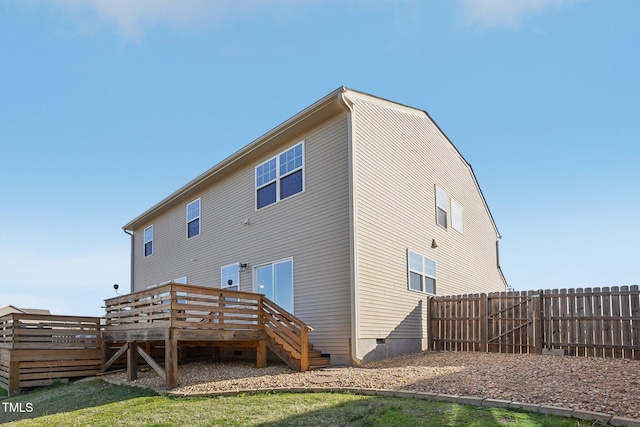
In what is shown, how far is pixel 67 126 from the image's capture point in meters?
17.3

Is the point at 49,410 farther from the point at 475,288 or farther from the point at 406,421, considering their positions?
the point at 475,288

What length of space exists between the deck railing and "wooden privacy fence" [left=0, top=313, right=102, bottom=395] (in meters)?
1.98

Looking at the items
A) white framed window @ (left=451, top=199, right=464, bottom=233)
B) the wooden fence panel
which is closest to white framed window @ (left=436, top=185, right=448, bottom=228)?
white framed window @ (left=451, top=199, right=464, bottom=233)

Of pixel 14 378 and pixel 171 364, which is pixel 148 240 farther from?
pixel 171 364

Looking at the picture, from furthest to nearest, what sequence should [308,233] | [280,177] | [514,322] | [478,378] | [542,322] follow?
[280,177] < [514,322] < [308,233] < [542,322] < [478,378]

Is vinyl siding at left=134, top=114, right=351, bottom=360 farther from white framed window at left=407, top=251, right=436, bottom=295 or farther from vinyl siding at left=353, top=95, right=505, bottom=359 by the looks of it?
white framed window at left=407, top=251, right=436, bottom=295

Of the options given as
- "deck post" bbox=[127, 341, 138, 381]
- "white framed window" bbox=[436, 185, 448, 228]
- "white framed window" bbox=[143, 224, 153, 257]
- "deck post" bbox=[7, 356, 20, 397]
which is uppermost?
"white framed window" bbox=[436, 185, 448, 228]

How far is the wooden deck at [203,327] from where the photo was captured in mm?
9273

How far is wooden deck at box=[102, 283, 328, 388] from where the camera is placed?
9273 mm

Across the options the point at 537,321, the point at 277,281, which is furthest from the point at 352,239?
the point at 537,321

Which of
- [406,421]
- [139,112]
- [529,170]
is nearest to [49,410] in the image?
[406,421]

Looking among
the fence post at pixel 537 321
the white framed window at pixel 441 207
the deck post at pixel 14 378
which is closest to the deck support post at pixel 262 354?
the deck post at pixel 14 378

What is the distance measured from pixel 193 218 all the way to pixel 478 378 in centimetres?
1210

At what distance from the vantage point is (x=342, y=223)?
426 inches
